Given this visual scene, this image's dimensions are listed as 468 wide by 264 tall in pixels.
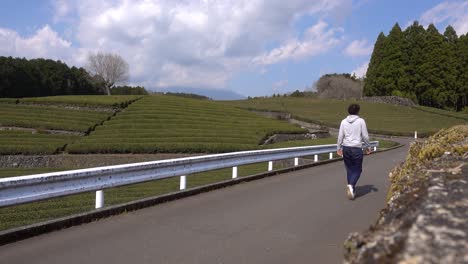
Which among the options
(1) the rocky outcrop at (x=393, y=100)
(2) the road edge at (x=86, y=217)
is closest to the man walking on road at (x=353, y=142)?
(2) the road edge at (x=86, y=217)

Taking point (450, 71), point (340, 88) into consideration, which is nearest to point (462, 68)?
point (450, 71)

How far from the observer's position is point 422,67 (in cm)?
7688

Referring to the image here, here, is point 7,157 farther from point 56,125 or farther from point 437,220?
point 437,220

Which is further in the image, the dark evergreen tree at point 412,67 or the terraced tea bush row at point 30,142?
the dark evergreen tree at point 412,67

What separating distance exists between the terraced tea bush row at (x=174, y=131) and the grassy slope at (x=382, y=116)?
16.9 metres

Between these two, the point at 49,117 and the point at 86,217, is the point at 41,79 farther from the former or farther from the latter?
the point at 86,217

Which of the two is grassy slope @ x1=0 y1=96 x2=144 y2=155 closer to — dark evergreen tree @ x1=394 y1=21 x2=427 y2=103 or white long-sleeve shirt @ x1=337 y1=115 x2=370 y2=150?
white long-sleeve shirt @ x1=337 y1=115 x2=370 y2=150

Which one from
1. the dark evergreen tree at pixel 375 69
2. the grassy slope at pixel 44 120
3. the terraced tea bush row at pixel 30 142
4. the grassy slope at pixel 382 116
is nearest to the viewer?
the terraced tea bush row at pixel 30 142

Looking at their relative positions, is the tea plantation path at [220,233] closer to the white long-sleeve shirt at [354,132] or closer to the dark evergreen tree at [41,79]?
the white long-sleeve shirt at [354,132]

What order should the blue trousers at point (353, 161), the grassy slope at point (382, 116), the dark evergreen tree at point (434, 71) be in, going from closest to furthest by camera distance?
1. the blue trousers at point (353, 161)
2. the grassy slope at point (382, 116)
3. the dark evergreen tree at point (434, 71)

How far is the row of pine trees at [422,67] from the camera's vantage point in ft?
249

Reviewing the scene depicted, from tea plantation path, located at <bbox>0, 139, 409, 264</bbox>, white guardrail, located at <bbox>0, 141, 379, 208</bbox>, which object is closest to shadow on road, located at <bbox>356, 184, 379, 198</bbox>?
tea plantation path, located at <bbox>0, 139, 409, 264</bbox>

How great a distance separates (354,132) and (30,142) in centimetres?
2496

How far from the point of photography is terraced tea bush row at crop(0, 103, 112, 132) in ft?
111
